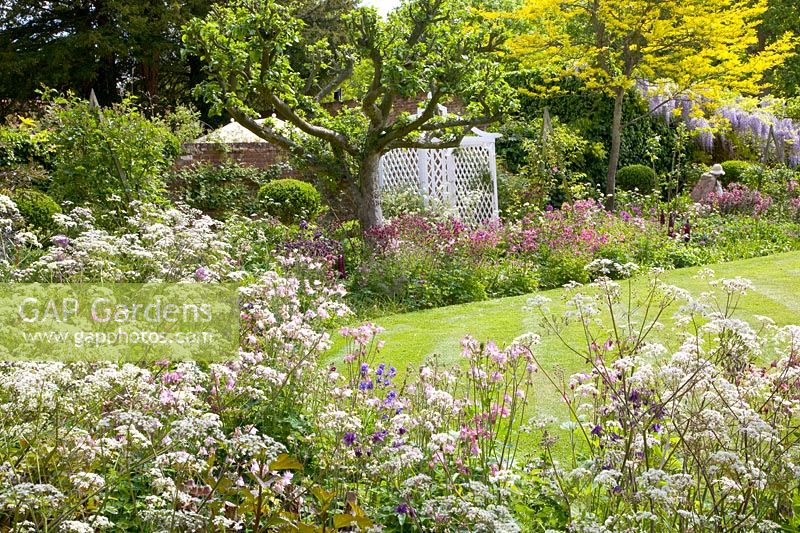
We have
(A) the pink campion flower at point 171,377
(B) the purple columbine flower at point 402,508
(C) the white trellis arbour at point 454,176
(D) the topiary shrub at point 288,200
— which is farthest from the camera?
(C) the white trellis arbour at point 454,176

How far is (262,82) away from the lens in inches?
325

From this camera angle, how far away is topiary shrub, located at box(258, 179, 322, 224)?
1106 centimetres

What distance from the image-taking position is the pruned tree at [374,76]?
8.07 m

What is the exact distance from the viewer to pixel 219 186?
39.7ft

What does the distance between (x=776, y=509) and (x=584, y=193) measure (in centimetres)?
914

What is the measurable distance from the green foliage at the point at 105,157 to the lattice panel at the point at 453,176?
375 centimetres

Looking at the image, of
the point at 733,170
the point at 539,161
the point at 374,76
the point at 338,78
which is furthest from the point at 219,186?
the point at 733,170

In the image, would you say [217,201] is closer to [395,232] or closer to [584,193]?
[395,232]

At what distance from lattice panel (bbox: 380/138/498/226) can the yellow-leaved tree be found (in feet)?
5.87

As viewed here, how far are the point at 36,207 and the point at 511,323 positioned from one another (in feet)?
16.2

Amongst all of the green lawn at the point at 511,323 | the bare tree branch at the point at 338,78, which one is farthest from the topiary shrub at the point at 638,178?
the bare tree branch at the point at 338,78

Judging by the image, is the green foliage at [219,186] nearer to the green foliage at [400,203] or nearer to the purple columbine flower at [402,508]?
the green foliage at [400,203]

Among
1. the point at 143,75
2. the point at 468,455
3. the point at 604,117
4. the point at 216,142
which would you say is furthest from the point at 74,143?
the point at 143,75

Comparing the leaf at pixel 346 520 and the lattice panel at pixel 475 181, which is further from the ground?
the lattice panel at pixel 475 181
